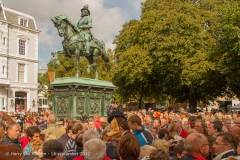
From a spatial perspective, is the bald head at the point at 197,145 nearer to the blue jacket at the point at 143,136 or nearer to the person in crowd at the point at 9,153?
the blue jacket at the point at 143,136

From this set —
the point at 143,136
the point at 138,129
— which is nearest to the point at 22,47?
the point at 138,129

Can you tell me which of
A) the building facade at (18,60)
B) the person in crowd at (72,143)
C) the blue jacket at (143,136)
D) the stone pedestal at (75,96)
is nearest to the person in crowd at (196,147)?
the blue jacket at (143,136)

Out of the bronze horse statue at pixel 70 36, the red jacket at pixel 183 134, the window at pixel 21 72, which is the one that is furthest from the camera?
the window at pixel 21 72

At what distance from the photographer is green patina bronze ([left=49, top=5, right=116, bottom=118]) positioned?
643 inches

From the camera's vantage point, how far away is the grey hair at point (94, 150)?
4.30 meters

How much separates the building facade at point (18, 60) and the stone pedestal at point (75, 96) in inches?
1284

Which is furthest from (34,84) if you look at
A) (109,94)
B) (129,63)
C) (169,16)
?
(109,94)

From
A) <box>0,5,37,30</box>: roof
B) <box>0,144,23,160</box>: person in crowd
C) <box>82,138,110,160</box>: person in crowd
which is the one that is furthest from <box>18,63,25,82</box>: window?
<box>0,144,23,160</box>: person in crowd

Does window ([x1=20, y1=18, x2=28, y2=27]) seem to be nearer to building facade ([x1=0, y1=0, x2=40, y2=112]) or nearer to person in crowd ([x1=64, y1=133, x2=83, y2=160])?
building facade ([x1=0, y1=0, x2=40, y2=112])

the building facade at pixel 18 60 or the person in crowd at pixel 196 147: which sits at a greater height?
the building facade at pixel 18 60

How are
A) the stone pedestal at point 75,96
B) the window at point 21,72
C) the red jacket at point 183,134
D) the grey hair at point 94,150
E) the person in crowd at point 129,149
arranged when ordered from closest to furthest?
1. the grey hair at point 94,150
2. the person in crowd at point 129,149
3. the red jacket at point 183,134
4. the stone pedestal at point 75,96
5. the window at point 21,72

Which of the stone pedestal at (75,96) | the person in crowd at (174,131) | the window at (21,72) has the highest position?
the window at (21,72)

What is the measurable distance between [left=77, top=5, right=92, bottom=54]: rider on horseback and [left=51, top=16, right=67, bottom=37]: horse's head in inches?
33.3

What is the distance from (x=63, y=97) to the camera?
16578mm
